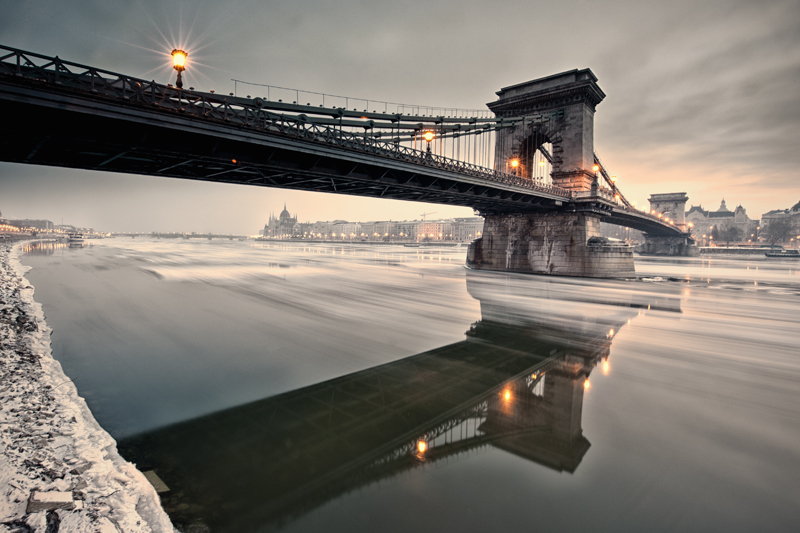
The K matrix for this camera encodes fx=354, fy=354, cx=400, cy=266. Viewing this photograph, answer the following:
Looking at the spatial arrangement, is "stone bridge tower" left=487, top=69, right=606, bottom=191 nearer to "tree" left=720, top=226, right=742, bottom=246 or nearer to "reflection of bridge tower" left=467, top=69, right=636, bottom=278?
"reflection of bridge tower" left=467, top=69, right=636, bottom=278

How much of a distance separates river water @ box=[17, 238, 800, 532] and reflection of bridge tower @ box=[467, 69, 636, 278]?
19.4 metres

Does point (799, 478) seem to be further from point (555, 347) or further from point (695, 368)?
point (555, 347)

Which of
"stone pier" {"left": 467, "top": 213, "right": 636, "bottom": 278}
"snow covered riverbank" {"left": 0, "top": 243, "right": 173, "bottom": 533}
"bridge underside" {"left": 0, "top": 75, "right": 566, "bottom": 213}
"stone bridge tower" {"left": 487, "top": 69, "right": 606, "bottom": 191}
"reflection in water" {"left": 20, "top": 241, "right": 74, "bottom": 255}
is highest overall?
"stone bridge tower" {"left": 487, "top": 69, "right": 606, "bottom": 191}

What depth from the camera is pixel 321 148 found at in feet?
53.2

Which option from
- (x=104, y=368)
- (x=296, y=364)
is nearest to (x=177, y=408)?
(x=296, y=364)

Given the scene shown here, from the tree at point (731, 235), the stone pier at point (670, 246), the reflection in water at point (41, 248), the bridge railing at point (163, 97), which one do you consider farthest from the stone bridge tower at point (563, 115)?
the tree at point (731, 235)

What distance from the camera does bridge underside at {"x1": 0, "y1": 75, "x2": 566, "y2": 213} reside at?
10.5 meters

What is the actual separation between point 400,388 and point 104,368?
728 centimetres

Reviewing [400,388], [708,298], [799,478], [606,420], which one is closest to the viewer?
[799,478]

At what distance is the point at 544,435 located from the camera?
5852 mm

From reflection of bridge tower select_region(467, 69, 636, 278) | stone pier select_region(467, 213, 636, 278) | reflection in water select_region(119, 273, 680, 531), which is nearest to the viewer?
reflection in water select_region(119, 273, 680, 531)

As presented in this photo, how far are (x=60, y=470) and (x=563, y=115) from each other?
4301cm

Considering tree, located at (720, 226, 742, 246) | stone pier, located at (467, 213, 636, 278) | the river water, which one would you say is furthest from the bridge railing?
tree, located at (720, 226, 742, 246)

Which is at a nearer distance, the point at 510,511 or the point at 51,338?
the point at 510,511
